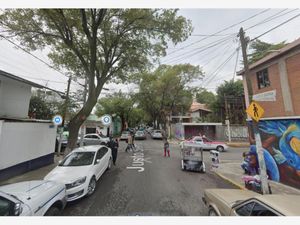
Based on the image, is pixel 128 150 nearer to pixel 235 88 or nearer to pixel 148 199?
pixel 148 199

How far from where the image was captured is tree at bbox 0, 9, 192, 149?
902cm

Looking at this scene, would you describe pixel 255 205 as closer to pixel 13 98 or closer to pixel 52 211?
pixel 52 211

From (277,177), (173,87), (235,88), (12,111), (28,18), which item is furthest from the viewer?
(173,87)

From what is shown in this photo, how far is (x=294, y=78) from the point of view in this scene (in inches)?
315

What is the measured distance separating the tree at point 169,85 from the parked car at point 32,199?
863 inches

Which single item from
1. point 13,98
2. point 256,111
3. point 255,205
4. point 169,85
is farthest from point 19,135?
point 169,85

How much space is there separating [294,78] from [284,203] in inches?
332

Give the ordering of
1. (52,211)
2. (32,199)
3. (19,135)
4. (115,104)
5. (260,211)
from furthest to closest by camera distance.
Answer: (115,104), (19,135), (52,211), (32,199), (260,211)

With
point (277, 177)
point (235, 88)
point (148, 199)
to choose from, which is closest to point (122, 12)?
point (148, 199)

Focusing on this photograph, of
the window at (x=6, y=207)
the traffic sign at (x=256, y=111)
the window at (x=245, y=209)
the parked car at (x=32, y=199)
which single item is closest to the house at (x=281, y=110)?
the traffic sign at (x=256, y=111)

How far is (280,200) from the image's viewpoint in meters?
2.54

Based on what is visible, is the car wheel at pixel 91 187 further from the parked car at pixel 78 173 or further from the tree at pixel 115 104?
the tree at pixel 115 104

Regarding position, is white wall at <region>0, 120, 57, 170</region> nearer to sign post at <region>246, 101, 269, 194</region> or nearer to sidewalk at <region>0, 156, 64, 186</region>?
sidewalk at <region>0, 156, 64, 186</region>

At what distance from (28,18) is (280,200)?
Answer: 526 inches
